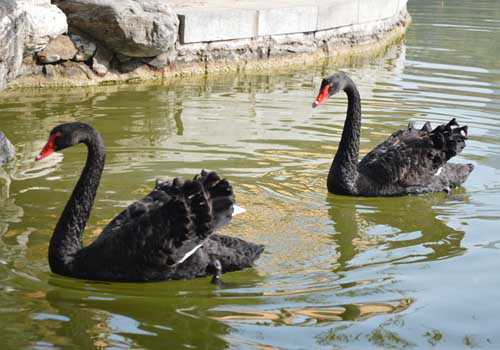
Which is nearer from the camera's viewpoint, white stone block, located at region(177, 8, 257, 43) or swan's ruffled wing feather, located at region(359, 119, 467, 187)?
swan's ruffled wing feather, located at region(359, 119, 467, 187)

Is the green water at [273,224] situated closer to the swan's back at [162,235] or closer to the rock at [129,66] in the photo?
the swan's back at [162,235]

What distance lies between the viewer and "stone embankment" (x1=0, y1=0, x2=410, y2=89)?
25.3 ft

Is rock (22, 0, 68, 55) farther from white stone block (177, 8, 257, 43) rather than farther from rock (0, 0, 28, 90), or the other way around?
white stone block (177, 8, 257, 43)

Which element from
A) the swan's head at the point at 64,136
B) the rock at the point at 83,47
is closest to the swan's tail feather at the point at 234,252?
the swan's head at the point at 64,136

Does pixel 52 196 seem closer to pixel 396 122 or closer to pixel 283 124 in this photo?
pixel 283 124

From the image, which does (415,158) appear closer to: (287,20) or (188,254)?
(188,254)

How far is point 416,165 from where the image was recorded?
5711 mm

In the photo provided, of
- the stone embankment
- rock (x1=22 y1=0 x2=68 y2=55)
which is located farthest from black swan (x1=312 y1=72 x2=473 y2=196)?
rock (x1=22 y1=0 x2=68 y2=55)

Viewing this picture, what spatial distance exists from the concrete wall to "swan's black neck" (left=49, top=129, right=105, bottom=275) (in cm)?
424

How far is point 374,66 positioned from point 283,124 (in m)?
3.00

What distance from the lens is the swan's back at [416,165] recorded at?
18.6 feet

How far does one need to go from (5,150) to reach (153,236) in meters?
2.14

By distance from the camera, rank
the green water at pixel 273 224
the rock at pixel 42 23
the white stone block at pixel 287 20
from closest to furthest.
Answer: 1. the green water at pixel 273 224
2. the rock at pixel 42 23
3. the white stone block at pixel 287 20

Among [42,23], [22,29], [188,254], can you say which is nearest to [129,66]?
[42,23]
